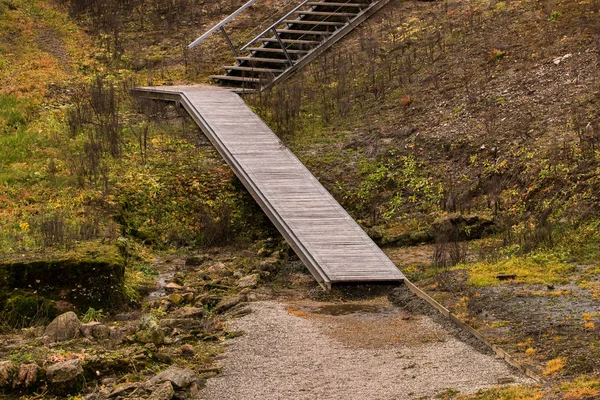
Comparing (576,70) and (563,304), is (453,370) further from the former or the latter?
(576,70)

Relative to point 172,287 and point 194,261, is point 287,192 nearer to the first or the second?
point 194,261

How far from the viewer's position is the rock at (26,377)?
8.93m

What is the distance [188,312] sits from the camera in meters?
11.6

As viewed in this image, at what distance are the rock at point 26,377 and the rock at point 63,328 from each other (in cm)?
117

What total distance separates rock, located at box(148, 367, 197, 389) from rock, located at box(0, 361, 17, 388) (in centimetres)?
124

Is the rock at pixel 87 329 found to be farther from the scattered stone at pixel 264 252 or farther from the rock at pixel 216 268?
the scattered stone at pixel 264 252

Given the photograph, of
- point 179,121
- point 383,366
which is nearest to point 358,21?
point 179,121

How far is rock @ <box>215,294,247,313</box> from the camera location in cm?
1189

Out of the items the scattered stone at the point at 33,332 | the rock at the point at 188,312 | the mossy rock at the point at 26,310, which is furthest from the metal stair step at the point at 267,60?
the scattered stone at the point at 33,332

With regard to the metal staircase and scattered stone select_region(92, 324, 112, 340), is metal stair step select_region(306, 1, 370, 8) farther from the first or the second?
scattered stone select_region(92, 324, 112, 340)

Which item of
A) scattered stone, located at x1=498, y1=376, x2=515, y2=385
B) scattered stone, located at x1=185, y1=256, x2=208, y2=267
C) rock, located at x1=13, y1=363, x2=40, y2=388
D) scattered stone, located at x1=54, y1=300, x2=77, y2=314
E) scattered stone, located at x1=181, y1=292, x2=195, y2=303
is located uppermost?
scattered stone, located at x1=185, y1=256, x2=208, y2=267

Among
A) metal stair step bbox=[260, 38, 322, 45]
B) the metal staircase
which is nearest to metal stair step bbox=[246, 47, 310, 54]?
the metal staircase

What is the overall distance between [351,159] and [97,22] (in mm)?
8868

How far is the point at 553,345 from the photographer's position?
9281mm
